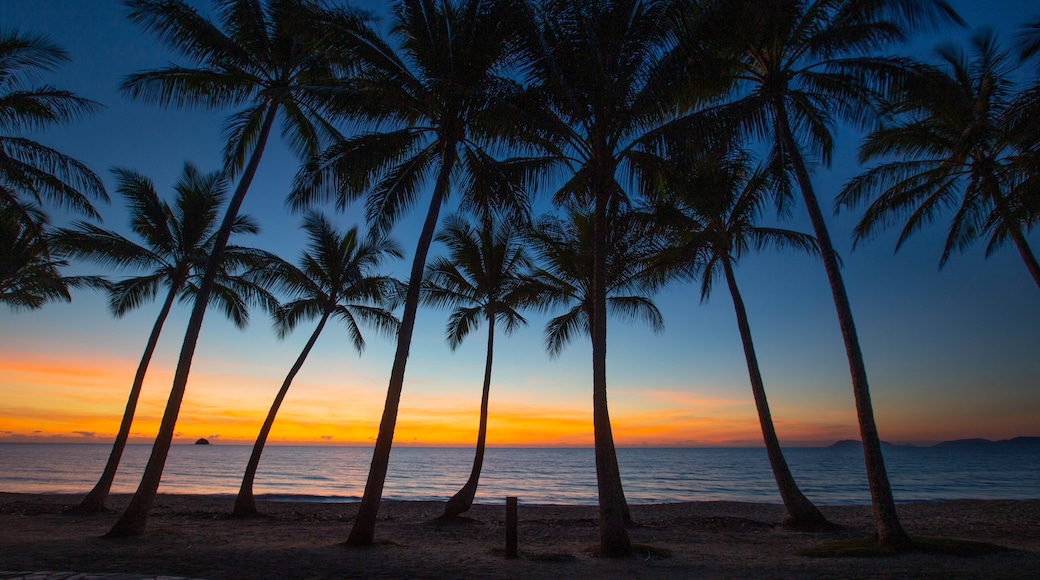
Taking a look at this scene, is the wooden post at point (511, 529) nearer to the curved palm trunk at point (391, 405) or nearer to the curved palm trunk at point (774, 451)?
the curved palm trunk at point (391, 405)

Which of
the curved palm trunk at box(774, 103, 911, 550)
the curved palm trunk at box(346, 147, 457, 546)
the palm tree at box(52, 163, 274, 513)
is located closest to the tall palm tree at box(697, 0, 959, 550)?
the curved palm trunk at box(774, 103, 911, 550)

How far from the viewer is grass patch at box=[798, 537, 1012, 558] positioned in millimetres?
7746

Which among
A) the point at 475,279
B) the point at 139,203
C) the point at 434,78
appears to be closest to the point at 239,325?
Result: the point at 139,203

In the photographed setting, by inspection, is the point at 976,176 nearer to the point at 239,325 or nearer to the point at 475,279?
the point at 475,279

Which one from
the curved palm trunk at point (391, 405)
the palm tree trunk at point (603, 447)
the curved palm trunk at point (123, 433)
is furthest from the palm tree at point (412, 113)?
the curved palm trunk at point (123, 433)

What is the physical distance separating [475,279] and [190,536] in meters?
9.40

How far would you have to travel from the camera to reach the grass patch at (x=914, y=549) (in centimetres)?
775

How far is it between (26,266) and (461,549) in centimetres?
1511

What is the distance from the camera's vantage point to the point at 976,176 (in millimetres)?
13094

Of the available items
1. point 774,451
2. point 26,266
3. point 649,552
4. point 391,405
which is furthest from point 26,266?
point 774,451

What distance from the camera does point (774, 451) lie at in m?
12.0

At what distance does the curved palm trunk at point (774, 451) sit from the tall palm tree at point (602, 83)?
471 centimetres

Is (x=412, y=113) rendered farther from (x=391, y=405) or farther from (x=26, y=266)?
(x=26, y=266)

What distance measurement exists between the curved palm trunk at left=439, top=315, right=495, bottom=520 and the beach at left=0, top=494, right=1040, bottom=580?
0.44 meters
